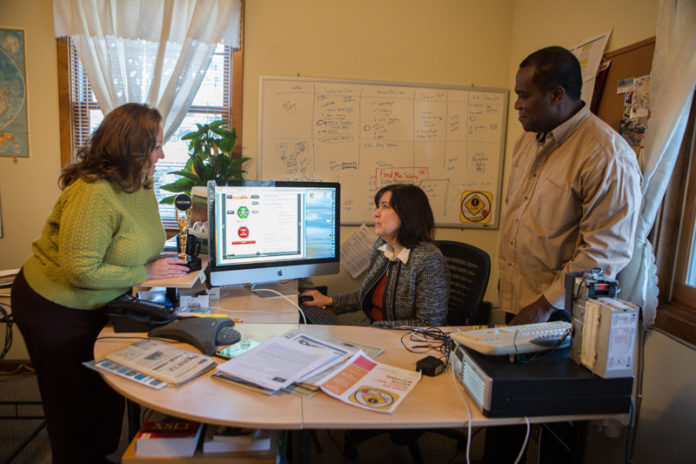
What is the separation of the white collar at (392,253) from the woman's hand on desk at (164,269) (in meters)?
0.86

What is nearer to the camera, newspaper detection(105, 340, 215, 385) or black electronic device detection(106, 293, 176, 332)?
newspaper detection(105, 340, 215, 385)

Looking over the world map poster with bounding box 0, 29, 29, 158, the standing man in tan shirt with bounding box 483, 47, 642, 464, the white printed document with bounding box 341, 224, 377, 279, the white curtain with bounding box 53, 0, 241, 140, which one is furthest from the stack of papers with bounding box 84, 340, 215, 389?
the world map poster with bounding box 0, 29, 29, 158

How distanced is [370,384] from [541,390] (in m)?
0.44

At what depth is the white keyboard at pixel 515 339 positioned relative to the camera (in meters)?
1.15

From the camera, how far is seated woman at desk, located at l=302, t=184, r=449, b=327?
5.89ft

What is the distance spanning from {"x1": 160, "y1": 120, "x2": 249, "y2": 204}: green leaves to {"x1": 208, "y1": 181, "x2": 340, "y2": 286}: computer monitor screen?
2.67 ft

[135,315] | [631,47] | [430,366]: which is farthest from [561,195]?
[135,315]

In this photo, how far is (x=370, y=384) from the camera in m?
1.19

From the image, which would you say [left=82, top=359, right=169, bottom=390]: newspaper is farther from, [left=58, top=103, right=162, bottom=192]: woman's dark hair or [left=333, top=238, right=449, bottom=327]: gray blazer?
[left=333, top=238, right=449, bottom=327]: gray blazer

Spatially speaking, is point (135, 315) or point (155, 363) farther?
point (135, 315)

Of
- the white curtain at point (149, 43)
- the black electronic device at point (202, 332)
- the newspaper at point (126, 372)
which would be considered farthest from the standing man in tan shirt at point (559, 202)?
the white curtain at point (149, 43)

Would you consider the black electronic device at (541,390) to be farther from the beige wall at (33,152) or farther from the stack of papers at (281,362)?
the beige wall at (33,152)

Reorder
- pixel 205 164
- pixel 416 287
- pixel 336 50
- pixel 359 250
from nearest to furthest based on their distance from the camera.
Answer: pixel 416 287
pixel 205 164
pixel 336 50
pixel 359 250

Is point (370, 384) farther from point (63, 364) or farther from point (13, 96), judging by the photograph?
point (13, 96)
